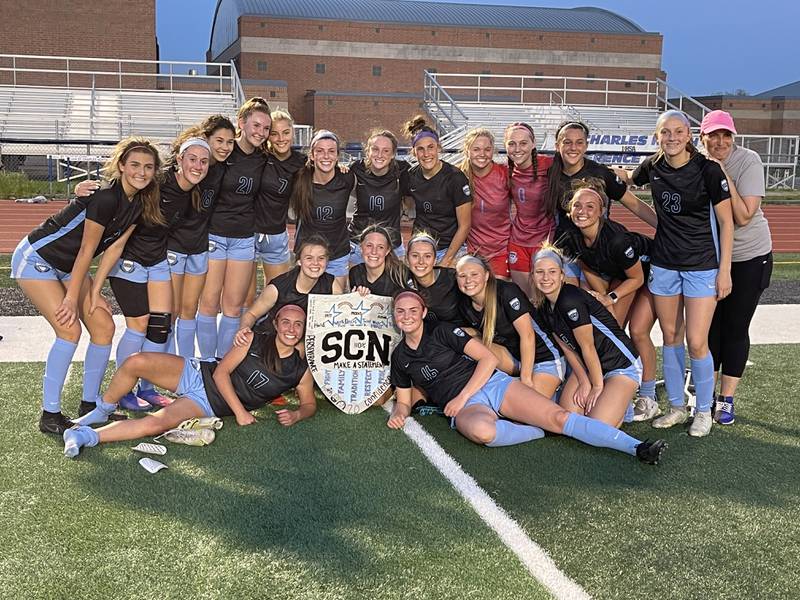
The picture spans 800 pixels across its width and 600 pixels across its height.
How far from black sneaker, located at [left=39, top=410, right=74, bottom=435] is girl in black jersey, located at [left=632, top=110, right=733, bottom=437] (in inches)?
128

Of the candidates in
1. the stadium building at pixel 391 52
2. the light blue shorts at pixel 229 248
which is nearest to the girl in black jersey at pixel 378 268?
the light blue shorts at pixel 229 248

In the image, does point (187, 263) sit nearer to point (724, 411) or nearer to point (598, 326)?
point (598, 326)

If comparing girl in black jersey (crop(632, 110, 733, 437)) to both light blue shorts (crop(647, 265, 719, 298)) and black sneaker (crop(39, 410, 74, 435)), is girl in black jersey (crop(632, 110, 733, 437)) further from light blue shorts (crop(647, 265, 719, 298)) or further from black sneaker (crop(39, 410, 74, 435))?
black sneaker (crop(39, 410, 74, 435))

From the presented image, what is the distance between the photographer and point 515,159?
4.97 m

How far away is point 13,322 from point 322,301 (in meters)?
3.80

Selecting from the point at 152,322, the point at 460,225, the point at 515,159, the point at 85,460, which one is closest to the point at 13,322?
the point at 152,322

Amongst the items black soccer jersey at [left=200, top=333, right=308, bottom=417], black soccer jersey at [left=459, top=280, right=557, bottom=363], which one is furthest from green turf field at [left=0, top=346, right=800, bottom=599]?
black soccer jersey at [left=459, top=280, right=557, bottom=363]

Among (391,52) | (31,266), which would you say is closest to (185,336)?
(31,266)

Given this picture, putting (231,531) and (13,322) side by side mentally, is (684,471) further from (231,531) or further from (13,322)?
(13,322)

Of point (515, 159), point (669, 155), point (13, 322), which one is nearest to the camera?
point (669, 155)

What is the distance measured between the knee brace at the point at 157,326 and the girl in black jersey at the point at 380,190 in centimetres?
134

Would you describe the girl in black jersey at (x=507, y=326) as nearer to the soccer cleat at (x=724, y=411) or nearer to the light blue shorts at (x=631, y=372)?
the light blue shorts at (x=631, y=372)

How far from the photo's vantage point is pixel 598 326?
14.2 ft

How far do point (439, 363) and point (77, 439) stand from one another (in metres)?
1.89
